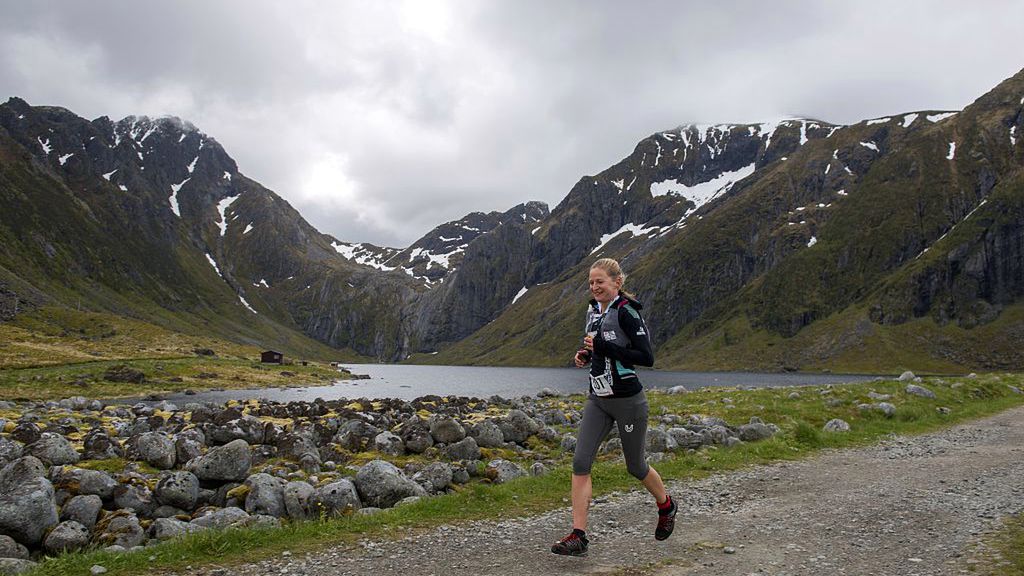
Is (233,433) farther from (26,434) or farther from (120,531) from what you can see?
(120,531)

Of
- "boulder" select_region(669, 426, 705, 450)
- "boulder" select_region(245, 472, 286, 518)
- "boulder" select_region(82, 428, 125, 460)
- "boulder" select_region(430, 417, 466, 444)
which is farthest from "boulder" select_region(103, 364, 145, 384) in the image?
"boulder" select_region(669, 426, 705, 450)

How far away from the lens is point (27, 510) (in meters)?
11.9

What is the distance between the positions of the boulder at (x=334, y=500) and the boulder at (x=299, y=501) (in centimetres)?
10

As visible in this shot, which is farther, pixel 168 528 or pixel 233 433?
pixel 233 433

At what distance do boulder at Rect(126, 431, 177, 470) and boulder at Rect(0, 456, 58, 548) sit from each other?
7.80m

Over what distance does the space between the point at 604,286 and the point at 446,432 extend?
18.2 m

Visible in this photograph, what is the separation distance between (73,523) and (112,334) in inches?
5739

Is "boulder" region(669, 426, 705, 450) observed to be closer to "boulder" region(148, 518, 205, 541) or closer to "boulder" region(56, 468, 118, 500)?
"boulder" region(148, 518, 205, 541)

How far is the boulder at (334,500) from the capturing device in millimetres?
13062

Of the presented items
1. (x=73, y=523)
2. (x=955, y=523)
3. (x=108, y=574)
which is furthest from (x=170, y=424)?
(x=955, y=523)

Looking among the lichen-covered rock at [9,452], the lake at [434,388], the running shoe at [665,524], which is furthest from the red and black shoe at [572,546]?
the lake at [434,388]

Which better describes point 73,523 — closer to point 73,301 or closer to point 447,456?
point 447,456

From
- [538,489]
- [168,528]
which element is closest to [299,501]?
[168,528]

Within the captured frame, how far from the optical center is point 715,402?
35781 mm
